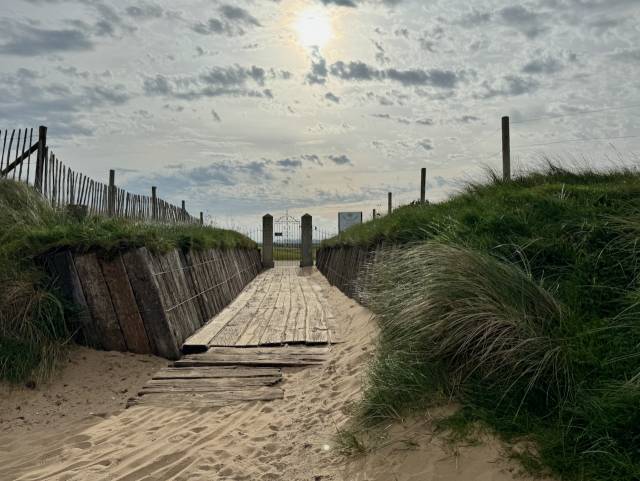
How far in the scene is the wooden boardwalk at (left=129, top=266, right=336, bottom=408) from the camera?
15.1ft

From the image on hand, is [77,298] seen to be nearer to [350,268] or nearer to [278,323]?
[278,323]

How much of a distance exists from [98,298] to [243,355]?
1.73 m

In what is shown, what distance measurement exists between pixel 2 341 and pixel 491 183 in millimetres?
6278

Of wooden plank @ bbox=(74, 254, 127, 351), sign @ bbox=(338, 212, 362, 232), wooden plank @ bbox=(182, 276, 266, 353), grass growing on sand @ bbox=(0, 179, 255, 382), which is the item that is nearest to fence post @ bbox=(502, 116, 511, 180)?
wooden plank @ bbox=(182, 276, 266, 353)

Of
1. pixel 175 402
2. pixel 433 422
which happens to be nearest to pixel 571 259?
pixel 433 422

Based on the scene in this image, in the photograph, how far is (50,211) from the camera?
7.09 meters

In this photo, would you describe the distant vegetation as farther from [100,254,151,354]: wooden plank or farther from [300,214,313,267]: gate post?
[300,214,313,267]: gate post

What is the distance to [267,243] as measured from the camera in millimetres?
20766

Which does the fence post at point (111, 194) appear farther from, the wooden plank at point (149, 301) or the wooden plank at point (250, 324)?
the wooden plank at point (149, 301)

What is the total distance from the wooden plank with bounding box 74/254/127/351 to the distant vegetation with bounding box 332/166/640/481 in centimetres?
304

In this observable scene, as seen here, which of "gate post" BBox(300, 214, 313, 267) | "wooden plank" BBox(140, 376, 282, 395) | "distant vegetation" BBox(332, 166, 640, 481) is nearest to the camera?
"distant vegetation" BBox(332, 166, 640, 481)

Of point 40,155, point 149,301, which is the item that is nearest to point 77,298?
point 149,301

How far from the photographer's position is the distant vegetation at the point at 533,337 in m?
→ 2.43

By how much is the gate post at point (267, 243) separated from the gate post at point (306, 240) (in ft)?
4.22
